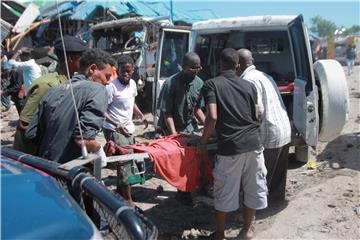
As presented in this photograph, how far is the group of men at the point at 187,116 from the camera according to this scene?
278 cm

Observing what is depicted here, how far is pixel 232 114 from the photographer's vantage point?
3.75 meters

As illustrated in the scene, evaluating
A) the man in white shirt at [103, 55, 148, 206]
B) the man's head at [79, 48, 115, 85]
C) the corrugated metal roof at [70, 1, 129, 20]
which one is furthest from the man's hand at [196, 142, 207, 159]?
the corrugated metal roof at [70, 1, 129, 20]

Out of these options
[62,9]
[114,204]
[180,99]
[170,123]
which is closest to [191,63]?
[180,99]

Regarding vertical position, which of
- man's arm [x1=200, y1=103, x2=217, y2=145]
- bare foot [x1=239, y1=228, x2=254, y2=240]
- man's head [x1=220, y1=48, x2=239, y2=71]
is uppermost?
man's head [x1=220, y1=48, x2=239, y2=71]

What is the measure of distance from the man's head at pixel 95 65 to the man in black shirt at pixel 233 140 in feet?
3.25

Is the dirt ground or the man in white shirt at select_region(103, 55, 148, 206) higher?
the man in white shirt at select_region(103, 55, 148, 206)

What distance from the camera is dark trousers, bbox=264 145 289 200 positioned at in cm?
435

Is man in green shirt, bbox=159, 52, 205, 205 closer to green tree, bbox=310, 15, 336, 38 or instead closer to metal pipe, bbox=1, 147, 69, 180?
metal pipe, bbox=1, 147, 69, 180

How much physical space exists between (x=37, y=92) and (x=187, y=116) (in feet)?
6.71

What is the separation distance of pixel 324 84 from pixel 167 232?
2.69m

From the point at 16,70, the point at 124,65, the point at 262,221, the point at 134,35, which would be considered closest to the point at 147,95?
the point at 134,35

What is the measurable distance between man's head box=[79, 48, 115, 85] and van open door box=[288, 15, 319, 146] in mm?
2585

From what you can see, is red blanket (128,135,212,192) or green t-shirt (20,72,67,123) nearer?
green t-shirt (20,72,67,123)

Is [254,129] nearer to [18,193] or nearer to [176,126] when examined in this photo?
[176,126]
